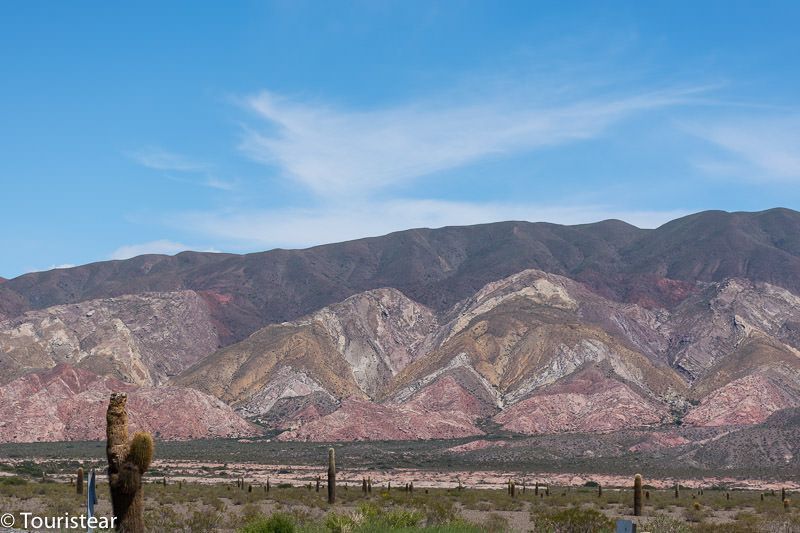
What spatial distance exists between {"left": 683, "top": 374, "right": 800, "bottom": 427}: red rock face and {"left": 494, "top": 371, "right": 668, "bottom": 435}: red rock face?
212 inches

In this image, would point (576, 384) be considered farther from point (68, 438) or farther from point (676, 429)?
point (68, 438)

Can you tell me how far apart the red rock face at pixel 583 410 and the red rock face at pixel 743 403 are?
538 centimetres

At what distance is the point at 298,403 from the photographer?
12406 centimetres

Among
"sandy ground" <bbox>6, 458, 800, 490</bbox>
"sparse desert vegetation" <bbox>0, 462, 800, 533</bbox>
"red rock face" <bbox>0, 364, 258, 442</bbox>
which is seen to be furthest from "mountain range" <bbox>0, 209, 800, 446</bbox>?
"sparse desert vegetation" <bbox>0, 462, 800, 533</bbox>

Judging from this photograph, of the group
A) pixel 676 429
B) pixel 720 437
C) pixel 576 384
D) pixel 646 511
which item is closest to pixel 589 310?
pixel 576 384

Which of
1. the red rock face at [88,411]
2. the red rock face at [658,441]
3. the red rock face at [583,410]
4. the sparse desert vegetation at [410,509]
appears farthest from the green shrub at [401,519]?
the red rock face at [583,410]

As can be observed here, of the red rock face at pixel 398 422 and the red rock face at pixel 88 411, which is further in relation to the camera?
the red rock face at pixel 398 422

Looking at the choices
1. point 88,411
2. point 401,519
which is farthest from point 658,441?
point 401,519

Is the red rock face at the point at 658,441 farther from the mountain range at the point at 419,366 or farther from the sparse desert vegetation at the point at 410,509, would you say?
the sparse desert vegetation at the point at 410,509

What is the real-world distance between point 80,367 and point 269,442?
126ft

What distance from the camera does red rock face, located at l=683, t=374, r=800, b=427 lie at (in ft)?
338

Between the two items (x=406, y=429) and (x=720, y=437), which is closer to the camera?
(x=720, y=437)

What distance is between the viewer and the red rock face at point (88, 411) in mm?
104750

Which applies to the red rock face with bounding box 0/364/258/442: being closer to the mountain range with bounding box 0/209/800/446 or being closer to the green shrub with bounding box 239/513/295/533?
the mountain range with bounding box 0/209/800/446
